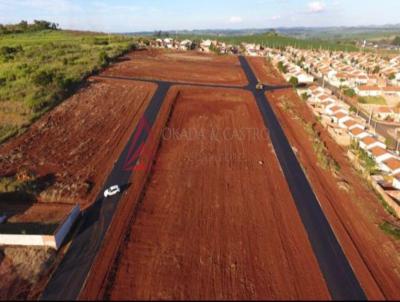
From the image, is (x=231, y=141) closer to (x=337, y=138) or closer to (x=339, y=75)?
(x=337, y=138)

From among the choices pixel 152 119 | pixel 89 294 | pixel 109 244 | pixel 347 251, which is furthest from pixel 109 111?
pixel 347 251

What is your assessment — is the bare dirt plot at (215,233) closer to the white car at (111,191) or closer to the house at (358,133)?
the white car at (111,191)

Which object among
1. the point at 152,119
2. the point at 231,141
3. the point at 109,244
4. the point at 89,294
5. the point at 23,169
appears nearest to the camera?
the point at 89,294

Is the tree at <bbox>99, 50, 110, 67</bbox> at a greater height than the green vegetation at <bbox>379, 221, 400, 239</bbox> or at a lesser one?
greater

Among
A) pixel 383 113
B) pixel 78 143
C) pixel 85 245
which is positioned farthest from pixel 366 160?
A: pixel 78 143

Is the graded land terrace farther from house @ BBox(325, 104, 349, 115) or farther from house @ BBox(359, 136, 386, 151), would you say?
house @ BBox(325, 104, 349, 115)

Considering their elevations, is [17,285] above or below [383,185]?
above

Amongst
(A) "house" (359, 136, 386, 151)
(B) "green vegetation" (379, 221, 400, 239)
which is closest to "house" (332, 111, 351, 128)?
(A) "house" (359, 136, 386, 151)
